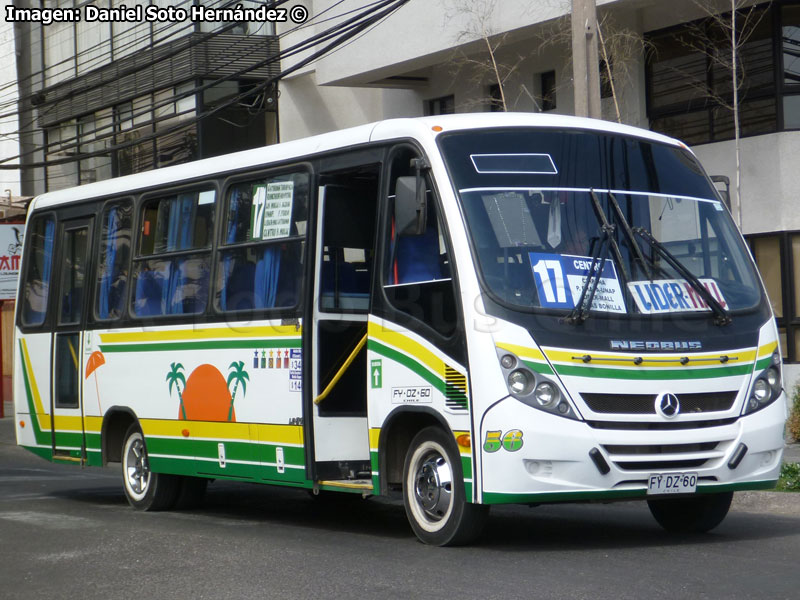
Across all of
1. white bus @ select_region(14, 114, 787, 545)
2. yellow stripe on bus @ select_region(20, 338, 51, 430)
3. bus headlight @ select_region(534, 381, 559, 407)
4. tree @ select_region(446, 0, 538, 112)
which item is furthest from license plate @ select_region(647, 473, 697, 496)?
tree @ select_region(446, 0, 538, 112)

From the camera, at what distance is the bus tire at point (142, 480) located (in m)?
12.2

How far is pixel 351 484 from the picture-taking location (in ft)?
31.2

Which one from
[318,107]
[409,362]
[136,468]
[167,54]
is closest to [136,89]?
[167,54]

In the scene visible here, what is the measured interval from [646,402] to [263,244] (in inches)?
145

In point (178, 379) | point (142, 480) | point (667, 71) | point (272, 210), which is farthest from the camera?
point (667, 71)

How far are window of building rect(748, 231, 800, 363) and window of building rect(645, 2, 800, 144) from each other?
150 cm

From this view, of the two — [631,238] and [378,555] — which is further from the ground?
[631,238]

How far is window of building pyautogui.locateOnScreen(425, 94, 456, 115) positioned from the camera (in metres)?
23.2

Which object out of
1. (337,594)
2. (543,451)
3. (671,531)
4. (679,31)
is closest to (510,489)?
(543,451)

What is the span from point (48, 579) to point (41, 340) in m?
6.11

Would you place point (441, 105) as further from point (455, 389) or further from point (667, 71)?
point (455, 389)

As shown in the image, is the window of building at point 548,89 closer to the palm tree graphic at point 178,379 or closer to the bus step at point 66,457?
the bus step at point 66,457

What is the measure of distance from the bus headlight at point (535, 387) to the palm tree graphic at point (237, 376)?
316 cm

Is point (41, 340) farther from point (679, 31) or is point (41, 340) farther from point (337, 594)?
point (679, 31)
